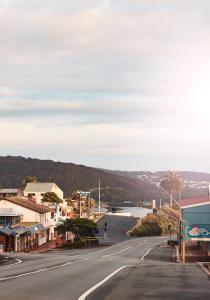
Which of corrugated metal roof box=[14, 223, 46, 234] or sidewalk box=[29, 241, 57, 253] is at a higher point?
corrugated metal roof box=[14, 223, 46, 234]

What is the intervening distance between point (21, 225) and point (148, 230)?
49287 mm

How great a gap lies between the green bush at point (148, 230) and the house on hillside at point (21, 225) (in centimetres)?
3229

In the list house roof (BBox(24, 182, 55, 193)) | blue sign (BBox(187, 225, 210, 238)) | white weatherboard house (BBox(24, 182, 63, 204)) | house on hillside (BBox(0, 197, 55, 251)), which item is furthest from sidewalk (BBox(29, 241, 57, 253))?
house roof (BBox(24, 182, 55, 193))

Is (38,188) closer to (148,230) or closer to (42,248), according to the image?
(148,230)

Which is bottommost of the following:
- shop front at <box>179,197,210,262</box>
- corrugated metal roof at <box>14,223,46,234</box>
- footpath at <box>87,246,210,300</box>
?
footpath at <box>87,246,210,300</box>

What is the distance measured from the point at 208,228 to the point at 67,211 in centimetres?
8427

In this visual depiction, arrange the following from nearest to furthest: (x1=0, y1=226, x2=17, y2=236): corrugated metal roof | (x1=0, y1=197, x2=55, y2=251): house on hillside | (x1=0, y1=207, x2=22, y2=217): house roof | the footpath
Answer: the footpath → (x1=0, y1=226, x2=17, y2=236): corrugated metal roof → (x1=0, y1=197, x2=55, y2=251): house on hillside → (x1=0, y1=207, x2=22, y2=217): house roof

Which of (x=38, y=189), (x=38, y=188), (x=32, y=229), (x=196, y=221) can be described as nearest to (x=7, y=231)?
(x=32, y=229)

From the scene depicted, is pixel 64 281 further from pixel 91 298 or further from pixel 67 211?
pixel 67 211

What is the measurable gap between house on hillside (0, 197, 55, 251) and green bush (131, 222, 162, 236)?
3229 cm

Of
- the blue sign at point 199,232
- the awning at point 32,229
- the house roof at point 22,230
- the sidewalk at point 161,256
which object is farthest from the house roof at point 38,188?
the blue sign at point 199,232

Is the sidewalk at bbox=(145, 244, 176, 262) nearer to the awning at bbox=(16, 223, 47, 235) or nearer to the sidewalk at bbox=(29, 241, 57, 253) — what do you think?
the sidewalk at bbox=(29, 241, 57, 253)

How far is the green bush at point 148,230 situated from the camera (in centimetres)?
12975

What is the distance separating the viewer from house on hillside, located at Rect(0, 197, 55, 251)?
263ft
